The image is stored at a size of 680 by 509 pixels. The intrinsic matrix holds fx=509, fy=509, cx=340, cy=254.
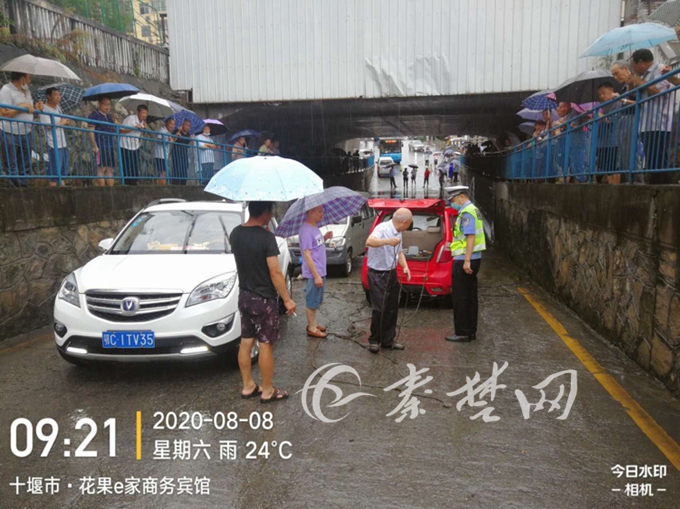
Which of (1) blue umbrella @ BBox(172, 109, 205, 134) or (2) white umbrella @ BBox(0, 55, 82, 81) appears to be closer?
(2) white umbrella @ BBox(0, 55, 82, 81)

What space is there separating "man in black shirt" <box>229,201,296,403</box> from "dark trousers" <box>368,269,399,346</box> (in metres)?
1.85

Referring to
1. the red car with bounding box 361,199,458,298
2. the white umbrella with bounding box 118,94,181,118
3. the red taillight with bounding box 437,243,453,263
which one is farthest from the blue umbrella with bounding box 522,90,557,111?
Answer: the white umbrella with bounding box 118,94,181,118

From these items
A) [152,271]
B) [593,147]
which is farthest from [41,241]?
[593,147]

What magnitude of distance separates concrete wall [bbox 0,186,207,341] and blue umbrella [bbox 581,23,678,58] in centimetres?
871

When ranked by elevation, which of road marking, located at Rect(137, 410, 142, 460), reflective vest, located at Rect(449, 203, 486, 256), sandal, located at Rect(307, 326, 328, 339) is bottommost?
sandal, located at Rect(307, 326, 328, 339)

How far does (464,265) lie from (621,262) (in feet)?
5.78

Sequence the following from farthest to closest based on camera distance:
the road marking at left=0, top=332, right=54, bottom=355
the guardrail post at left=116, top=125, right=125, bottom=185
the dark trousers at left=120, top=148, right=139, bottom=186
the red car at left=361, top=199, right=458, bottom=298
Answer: the dark trousers at left=120, top=148, right=139, bottom=186 → the guardrail post at left=116, top=125, right=125, bottom=185 → the red car at left=361, top=199, right=458, bottom=298 → the road marking at left=0, top=332, right=54, bottom=355

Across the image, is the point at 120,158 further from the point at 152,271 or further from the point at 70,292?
the point at 152,271

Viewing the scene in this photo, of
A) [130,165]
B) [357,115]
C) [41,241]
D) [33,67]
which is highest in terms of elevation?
[357,115]

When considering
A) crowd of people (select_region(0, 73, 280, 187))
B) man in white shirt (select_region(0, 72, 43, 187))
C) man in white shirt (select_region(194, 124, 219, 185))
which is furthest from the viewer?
man in white shirt (select_region(194, 124, 219, 185))

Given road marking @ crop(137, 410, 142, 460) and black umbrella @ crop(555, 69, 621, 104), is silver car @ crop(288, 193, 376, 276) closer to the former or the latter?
black umbrella @ crop(555, 69, 621, 104)

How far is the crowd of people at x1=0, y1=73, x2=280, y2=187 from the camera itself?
705cm

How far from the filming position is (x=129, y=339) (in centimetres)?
464
